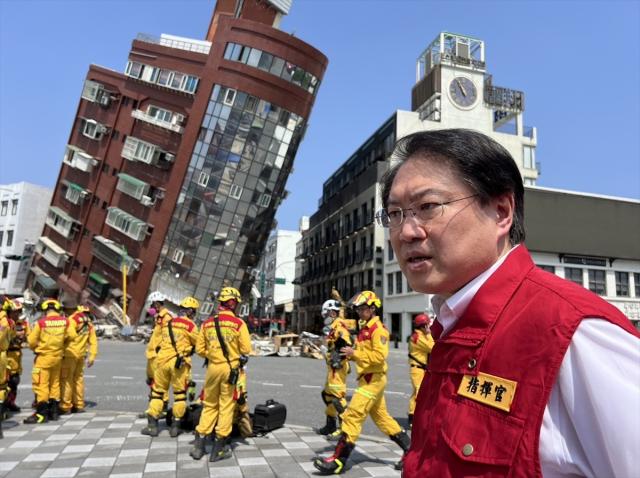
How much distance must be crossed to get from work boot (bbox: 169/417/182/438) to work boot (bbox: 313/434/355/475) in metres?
2.76

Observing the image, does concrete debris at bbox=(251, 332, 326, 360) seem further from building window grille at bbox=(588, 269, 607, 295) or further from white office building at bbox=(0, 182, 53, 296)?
white office building at bbox=(0, 182, 53, 296)

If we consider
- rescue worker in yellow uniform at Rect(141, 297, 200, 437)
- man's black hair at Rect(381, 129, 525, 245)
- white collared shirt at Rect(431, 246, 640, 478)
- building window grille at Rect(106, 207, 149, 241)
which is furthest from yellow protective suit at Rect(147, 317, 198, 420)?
building window grille at Rect(106, 207, 149, 241)

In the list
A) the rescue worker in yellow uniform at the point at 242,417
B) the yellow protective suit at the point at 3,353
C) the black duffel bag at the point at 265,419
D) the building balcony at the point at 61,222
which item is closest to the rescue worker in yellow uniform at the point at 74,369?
the yellow protective suit at the point at 3,353

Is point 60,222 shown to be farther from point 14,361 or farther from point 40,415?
point 40,415

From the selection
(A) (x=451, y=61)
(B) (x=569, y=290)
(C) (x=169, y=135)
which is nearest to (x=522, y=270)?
(B) (x=569, y=290)

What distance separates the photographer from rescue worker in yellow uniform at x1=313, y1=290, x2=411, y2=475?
5863mm

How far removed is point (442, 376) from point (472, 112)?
147 feet

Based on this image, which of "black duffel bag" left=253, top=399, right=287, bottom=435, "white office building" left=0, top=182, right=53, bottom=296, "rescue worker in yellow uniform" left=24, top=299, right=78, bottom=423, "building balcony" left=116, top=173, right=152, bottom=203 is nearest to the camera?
"black duffel bag" left=253, top=399, right=287, bottom=435

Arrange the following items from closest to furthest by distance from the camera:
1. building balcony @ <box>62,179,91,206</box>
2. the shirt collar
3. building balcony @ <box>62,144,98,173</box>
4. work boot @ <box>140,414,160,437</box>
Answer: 1. the shirt collar
2. work boot @ <box>140,414,160,437</box>
3. building balcony @ <box>62,144,98,173</box>
4. building balcony @ <box>62,179,91,206</box>

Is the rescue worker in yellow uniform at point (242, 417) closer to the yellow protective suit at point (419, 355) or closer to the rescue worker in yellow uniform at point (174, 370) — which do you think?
the rescue worker in yellow uniform at point (174, 370)

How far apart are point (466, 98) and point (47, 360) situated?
4088 cm

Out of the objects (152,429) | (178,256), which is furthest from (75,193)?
(152,429)

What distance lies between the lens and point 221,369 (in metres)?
6.88

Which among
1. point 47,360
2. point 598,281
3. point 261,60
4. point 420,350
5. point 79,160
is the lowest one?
point 47,360
